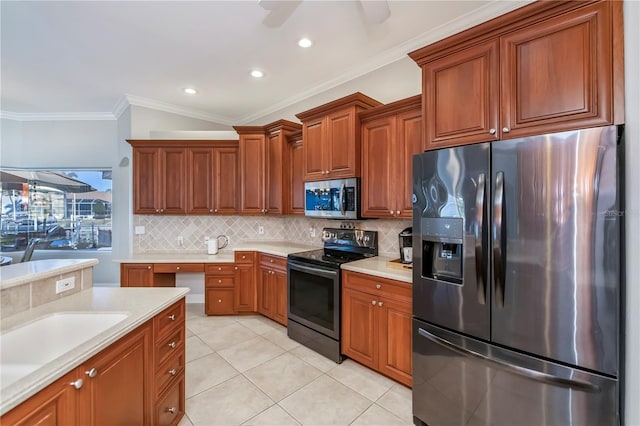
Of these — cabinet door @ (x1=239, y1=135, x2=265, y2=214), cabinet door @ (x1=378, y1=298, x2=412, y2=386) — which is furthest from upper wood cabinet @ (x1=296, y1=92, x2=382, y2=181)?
cabinet door @ (x1=378, y1=298, x2=412, y2=386)

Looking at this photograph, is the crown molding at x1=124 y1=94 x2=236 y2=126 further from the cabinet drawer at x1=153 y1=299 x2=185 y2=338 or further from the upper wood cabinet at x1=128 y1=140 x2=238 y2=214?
the cabinet drawer at x1=153 y1=299 x2=185 y2=338

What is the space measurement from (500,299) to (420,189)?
804mm

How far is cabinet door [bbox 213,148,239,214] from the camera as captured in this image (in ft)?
13.8

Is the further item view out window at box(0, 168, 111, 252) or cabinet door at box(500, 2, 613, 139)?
view out window at box(0, 168, 111, 252)

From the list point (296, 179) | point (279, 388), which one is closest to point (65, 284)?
point (279, 388)

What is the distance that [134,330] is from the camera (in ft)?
4.80

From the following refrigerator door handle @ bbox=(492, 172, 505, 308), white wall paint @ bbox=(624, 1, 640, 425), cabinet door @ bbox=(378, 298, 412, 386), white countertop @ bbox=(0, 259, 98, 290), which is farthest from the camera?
cabinet door @ bbox=(378, 298, 412, 386)

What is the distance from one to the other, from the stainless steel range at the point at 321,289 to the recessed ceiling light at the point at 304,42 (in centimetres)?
206

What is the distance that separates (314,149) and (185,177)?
82.8 inches

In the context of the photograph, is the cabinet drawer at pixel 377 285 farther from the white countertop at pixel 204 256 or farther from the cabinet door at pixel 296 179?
the cabinet door at pixel 296 179

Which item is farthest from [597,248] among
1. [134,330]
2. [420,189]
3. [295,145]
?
[295,145]

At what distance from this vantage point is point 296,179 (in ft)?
12.7

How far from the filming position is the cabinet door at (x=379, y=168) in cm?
273

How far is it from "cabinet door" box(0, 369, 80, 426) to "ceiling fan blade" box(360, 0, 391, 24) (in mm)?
2467
